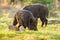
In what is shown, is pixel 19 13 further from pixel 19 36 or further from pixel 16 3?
pixel 16 3

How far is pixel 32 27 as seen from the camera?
39.7ft

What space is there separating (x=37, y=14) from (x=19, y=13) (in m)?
3.24

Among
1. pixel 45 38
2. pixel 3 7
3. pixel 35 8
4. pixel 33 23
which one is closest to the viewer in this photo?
pixel 45 38

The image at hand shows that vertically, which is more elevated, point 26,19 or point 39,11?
point 26,19

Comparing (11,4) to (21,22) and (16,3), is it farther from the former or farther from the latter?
(21,22)

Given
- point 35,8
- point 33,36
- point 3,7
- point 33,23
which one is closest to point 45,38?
point 33,36

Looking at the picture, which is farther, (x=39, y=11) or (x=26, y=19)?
(x=39, y=11)

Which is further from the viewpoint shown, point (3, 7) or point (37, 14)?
point (3, 7)

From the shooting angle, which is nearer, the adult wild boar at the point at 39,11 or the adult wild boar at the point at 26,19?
the adult wild boar at the point at 26,19

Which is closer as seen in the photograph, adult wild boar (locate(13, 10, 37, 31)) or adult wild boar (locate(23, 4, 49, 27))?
adult wild boar (locate(13, 10, 37, 31))

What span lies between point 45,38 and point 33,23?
3.52 m

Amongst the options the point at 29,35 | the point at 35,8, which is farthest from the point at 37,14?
the point at 29,35

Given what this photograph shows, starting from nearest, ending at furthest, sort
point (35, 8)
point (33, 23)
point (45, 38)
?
point (45, 38)
point (33, 23)
point (35, 8)

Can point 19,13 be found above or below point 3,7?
above
